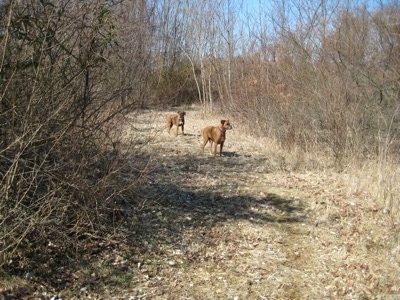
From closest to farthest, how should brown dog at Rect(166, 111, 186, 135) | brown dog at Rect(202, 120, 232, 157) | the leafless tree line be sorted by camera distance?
the leafless tree line → brown dog at Rect(202, 120, 232, 157) → brown dog at Rect(166, 111, 186, 135)

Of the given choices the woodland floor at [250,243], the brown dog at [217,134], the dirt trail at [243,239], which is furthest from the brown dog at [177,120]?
the woodland floor at [250,243]

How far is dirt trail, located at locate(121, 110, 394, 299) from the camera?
3.97m

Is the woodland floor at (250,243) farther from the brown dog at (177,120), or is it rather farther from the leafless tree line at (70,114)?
the brown dog at (177,120)

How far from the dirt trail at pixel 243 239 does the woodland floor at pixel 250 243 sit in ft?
0.04

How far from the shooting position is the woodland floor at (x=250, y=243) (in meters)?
3.94

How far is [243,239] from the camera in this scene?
4.94 m

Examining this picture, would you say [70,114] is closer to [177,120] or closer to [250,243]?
[250,243]

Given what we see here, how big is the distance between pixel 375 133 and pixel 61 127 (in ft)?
21.6

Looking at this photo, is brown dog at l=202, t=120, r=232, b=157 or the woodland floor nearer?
the woodland floor

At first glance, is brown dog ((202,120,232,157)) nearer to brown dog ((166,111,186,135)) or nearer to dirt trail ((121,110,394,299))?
dirt trail ((121,110,394,299))

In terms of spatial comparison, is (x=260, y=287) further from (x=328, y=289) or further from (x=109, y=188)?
A: (x=109, y=188)

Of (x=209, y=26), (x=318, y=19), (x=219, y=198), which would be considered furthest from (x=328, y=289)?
(x=209, y=26)

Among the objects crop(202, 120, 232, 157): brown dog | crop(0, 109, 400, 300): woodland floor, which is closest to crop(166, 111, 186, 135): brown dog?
crop(202, 120, 232, 157): brown dog

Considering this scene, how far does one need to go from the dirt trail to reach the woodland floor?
12 millimetres
